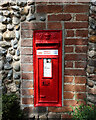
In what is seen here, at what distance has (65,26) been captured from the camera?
203cm

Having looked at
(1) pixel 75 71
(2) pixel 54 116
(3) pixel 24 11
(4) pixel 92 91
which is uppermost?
(3) pixel 24 11

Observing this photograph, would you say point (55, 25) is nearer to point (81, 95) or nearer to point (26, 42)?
A: point (26, 42)

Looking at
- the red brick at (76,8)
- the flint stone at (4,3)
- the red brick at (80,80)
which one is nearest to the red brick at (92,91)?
the red brick at (80,80)

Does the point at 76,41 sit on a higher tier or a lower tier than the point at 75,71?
higher

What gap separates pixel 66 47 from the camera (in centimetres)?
205

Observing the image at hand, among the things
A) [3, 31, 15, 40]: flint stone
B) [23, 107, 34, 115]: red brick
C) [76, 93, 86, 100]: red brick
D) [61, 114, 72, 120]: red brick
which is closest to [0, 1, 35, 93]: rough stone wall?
[3, 31, 15, 40]: flint stone

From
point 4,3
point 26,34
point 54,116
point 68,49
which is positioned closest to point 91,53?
point 68,49

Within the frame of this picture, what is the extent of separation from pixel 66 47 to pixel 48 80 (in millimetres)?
528

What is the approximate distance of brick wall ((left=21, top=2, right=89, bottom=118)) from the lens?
2014 mm

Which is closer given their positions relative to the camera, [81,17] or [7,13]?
[81,17]

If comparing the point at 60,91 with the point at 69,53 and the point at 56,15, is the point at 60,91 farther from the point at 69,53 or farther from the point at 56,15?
the point at 56,15

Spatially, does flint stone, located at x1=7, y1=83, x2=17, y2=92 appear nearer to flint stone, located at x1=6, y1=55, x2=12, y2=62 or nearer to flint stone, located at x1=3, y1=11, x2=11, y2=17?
flint stone, located at x1=6, y1=55, x2=12, y2=62

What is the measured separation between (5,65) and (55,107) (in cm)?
97

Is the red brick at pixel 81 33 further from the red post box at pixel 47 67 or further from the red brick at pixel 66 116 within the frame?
the red brick at pixel 66 116
